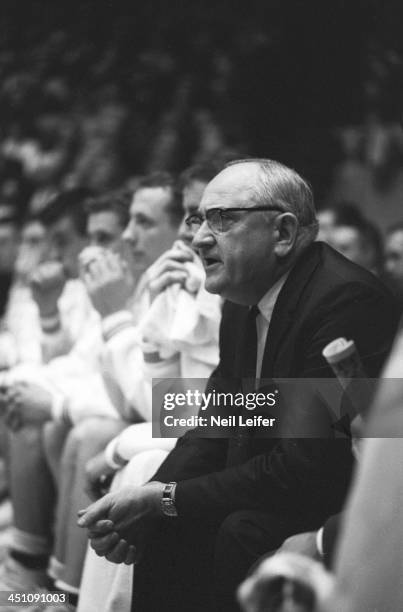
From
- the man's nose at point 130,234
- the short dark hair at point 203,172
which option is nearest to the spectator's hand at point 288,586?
the short dark hair at point 203,172

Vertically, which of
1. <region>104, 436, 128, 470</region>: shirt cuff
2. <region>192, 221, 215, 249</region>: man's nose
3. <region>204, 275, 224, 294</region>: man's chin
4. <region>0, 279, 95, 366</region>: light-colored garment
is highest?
<region>192, 221, 215, 249</region>: man's nose

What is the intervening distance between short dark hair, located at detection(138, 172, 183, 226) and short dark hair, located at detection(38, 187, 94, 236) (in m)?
0.43

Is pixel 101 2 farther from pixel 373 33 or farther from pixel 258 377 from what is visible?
pixel 258 377

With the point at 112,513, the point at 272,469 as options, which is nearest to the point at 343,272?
Result: the point at 272,469

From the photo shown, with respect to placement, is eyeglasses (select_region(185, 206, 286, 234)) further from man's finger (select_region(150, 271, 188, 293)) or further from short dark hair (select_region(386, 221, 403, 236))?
short dark hair (select_region(386, 221, 403, 236))

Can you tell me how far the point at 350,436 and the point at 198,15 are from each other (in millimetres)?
1630

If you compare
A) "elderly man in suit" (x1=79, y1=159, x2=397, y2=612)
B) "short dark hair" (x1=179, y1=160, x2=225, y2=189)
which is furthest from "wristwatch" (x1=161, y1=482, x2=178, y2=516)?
"short dark hair" (x1=179, y1=160, x2=225, y2=189)

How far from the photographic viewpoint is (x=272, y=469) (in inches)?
75.2

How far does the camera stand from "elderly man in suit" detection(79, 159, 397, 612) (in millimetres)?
1905

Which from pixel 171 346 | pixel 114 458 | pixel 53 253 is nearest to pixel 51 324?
pixel 53 253

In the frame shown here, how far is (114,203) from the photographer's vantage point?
135 inches

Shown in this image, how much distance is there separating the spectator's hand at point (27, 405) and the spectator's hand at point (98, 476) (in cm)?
60

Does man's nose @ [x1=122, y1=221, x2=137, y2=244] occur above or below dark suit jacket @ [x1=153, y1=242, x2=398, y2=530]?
above

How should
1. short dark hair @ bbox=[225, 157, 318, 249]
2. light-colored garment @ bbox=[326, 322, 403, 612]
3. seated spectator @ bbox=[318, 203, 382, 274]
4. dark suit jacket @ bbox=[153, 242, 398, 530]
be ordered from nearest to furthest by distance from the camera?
light-colored garment @ bbox=[326, 322, 403, 612], dark suit jacket @ bbox=[153, 242, 398, 530], short dark hair @ bbox=[225, 157, 318, 249], seated spectator @ bbox=[318, 203, 382, 274]
